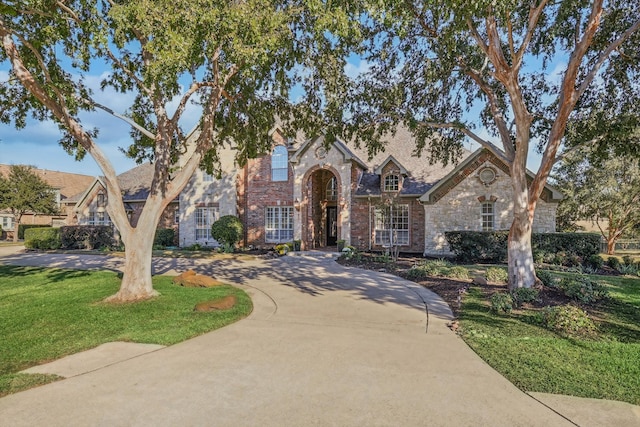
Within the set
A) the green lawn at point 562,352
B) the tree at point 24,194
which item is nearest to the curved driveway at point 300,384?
the green lawn at point 562,352

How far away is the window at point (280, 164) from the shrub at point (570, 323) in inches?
721

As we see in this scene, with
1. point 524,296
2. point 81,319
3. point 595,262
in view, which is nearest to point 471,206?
point 595,262

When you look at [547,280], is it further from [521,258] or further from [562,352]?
[562,352]

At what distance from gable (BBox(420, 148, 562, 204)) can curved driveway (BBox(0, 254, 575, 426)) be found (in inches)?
491

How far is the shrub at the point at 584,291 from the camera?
873 cm

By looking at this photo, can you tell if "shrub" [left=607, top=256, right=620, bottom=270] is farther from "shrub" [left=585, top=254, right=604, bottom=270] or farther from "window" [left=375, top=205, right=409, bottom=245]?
"window" [left=375, top=205, right=409, bottom=245]

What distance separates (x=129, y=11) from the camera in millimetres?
7008

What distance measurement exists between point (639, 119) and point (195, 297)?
43.9 ft

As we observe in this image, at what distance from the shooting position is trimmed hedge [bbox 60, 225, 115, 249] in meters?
25.1

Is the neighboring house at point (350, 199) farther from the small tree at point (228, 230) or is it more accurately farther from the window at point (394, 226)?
the small tree at point (228, 230)

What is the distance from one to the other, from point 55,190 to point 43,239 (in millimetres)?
15945

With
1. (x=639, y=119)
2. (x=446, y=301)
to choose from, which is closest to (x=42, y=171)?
(x=446, y=301)

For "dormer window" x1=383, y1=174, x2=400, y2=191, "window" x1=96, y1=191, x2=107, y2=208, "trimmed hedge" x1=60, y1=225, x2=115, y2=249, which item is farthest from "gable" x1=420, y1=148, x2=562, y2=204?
"window" x1=96, y1=191, x2=107, y2=208

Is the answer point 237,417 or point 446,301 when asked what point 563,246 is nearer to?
point 446,301
